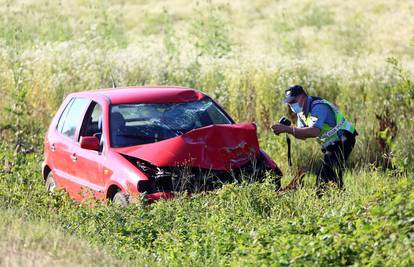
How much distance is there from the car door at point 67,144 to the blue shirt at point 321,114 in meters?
2.61

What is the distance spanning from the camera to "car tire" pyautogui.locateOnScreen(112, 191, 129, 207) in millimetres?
10659

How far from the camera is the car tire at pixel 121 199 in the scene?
35.0 feet

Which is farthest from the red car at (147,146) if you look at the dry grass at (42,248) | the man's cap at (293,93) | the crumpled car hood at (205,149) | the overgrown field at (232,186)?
the dry grass at (42,248)

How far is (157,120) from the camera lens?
1177 centimetres

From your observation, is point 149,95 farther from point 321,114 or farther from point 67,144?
point 321,114

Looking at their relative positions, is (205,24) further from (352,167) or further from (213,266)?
(213,266)

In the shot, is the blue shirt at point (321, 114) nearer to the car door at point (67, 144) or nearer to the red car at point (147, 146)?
the red car at point (147, 146)

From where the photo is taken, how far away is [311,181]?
43.6 feet

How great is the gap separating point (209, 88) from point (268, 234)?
33.1 feet

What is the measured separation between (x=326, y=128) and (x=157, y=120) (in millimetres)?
1938

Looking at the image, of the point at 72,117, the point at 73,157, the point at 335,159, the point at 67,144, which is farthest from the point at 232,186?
the point at 72,117

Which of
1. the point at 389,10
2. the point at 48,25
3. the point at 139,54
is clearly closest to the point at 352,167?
the point at 139,54

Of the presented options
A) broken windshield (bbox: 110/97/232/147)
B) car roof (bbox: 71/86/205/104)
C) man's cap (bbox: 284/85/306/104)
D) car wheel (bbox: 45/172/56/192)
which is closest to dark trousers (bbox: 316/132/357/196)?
man's cap (bbox: 284/85/306/104)

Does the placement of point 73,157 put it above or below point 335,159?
above
